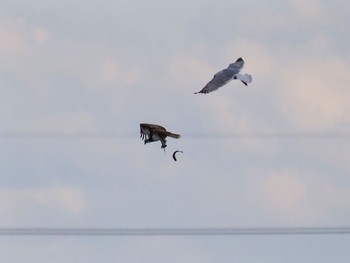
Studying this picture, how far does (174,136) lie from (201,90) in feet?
9.38

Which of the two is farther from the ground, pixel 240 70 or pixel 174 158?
pixel 240 70

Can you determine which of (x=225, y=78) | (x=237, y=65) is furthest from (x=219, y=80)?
(x=237, y=65)

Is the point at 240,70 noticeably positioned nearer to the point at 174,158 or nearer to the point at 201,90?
the point at 201,90

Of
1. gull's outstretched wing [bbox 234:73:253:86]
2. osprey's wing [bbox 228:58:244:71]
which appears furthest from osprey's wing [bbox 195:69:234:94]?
osprey's wing [bbox 228:58:244:71]

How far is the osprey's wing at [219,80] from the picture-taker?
1398 inches

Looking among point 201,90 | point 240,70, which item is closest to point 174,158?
point 201,90

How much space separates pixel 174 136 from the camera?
37.1 metres

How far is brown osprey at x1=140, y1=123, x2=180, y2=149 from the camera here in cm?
3800

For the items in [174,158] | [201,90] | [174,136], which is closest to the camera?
[174,158]

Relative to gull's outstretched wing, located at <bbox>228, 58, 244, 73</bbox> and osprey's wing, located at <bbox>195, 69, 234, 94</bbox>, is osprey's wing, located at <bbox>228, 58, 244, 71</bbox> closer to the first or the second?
gull's outstretched wing, located at <bbox>228, 58, 244, 73</bbox>

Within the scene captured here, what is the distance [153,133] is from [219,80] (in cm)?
388

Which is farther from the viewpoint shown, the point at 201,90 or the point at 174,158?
the point at 201,90

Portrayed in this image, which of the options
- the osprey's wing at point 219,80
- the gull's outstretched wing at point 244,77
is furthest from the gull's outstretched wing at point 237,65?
the gull's outstretched wing at point 244,77

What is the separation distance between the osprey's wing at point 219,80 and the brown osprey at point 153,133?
273cm
